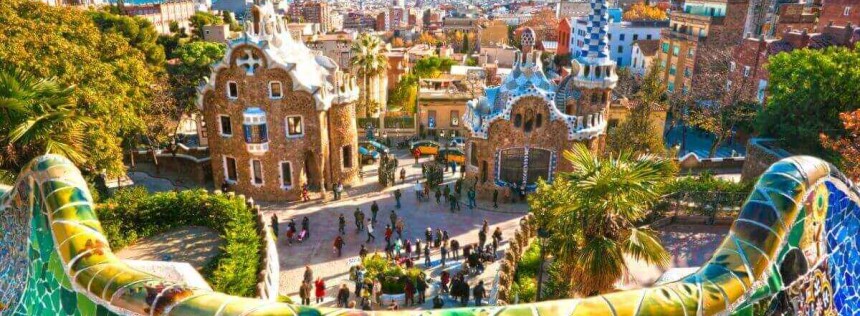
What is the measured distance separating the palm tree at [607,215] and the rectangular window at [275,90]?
17364 millimetres

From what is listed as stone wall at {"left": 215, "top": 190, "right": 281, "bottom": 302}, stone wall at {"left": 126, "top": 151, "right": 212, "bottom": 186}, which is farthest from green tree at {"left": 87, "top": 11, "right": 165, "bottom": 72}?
stone wall at {"left": 215, "top": 190, "right": 281, "bottom": 302}

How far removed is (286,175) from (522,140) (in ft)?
38.8

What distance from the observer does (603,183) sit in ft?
41.6

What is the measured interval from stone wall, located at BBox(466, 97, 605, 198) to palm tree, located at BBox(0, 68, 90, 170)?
17.7m

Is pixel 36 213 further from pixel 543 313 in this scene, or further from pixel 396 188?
pixel 396 188

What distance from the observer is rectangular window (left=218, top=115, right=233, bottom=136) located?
28.2 meters

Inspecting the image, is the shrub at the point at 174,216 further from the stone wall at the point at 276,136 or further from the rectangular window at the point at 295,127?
the rectangular window at the point at 295,127

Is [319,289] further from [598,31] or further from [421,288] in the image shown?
[598,31]

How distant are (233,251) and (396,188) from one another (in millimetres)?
13148

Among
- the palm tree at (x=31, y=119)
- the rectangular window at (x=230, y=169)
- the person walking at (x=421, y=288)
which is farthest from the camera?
the rectangular window at (x=230, y=169)

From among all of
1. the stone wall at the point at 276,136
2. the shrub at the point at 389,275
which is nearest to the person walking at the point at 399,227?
the shrub at the point at 389,275

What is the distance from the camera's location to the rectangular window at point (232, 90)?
89.3ft

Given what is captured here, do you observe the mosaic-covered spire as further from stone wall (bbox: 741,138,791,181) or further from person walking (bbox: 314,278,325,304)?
person walking (bbox: 314,278,325,304)

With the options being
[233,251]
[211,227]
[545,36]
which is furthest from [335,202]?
[545,36]
